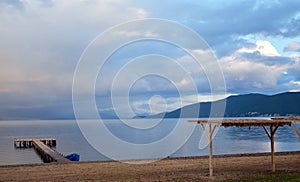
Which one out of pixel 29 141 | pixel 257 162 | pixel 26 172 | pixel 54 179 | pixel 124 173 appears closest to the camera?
pixel 54 179

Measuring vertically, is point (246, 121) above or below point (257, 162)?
above

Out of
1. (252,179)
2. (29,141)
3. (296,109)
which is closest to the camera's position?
(252,179)

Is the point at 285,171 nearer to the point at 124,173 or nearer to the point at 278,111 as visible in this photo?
the point at 124,173

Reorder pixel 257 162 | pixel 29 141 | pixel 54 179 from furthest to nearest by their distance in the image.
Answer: pixel 29 141, pixel 257 162, pixel 54 179

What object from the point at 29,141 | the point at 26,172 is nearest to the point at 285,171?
the point at 26,172

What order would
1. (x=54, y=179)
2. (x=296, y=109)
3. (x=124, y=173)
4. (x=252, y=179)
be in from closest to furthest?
(x=252, y=179) < (x=54, y=179) < (x=124, y=173) < (x=296, y=109)

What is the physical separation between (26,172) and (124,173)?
18.1 ft

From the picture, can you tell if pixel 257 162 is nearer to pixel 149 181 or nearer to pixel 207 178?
pixel 207 178

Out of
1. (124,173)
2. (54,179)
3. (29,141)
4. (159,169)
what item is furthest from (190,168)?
(29,141)

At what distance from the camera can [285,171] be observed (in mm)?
18984

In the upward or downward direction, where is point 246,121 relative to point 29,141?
upward

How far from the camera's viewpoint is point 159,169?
69.3 feet

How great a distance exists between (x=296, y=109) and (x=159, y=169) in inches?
7232

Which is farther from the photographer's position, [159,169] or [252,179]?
[159,169]
